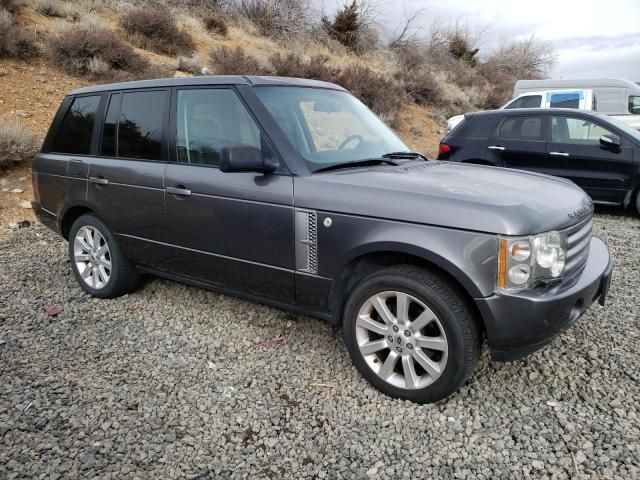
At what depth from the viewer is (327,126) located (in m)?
3.66

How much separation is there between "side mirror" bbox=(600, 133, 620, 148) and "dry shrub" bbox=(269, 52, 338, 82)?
33.6ft

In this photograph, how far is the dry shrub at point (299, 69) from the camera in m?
16.0

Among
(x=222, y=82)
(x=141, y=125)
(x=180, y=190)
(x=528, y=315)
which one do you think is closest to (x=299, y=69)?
(x=141, y=125)

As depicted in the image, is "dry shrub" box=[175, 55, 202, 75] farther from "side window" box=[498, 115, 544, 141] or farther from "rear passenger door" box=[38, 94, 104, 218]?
"rear passenger door" box=[38, 94, 104, 218]

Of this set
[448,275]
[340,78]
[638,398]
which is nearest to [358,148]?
[448,275]

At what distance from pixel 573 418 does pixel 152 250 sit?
3.10 metres

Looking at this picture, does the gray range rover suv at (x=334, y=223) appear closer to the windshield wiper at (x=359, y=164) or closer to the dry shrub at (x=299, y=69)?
the windshield wiper at (x=359, y=164)

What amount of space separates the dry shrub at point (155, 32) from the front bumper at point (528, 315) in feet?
48.8

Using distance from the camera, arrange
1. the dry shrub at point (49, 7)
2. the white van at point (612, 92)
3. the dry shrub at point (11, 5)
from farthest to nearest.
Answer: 1. the dry shrub at point (49, 7)
2. the white van at point (612, 92)
3. the dry shrub at point (11, 5)

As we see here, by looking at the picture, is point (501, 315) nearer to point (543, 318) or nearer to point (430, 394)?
point (543, 318)

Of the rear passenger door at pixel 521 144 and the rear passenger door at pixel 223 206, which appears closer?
the rear passenger door at pixel 223 206

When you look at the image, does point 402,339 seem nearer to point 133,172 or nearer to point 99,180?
point 133,172

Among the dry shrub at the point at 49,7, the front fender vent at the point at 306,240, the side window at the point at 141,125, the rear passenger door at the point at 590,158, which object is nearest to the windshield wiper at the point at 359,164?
the front fender vent at the point at 306,240

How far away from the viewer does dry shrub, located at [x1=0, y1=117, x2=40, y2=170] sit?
783 cm
